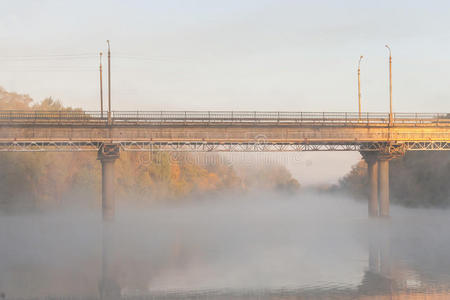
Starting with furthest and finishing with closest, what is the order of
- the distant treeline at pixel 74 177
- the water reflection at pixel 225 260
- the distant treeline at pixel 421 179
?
the distant treeline at pixel 421 179 → the distant treeline at pixel 74 177 → the water reflection at pixel 225 260

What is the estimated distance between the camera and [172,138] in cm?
6750

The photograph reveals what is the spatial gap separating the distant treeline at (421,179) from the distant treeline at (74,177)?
41.6 meters

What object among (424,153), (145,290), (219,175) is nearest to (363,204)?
(424,153)

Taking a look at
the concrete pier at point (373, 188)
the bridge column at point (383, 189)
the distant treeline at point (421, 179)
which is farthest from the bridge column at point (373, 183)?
the distant treeline at point (421, 179)

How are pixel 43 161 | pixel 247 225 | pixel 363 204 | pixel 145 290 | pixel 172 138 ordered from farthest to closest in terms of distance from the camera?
pixel 363 204
pixel 43 161
pixel 247 225
pixel 172 138
pixel 145 290

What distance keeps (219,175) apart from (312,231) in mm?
95994

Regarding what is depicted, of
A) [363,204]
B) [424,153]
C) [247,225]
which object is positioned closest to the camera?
[247,225]

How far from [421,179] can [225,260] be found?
6412 centimetres

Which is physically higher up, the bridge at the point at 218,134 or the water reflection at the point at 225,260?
the bridge at the point at 218,134

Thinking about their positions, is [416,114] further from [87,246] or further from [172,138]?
[87,246]

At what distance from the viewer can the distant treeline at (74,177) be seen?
306ft

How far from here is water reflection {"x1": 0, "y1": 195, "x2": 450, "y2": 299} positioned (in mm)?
36125

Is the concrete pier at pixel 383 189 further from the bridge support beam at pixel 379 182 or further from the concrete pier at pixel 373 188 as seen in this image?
the concrete pier at pixel 373 188

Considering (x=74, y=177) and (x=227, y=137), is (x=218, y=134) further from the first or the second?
(x=74, y=177)
